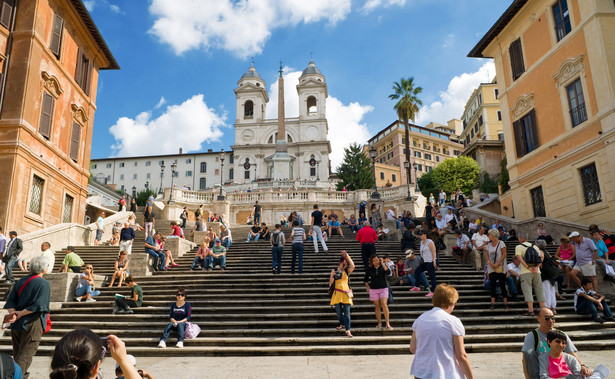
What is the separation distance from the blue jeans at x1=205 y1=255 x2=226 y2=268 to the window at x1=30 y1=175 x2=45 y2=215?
9263mm

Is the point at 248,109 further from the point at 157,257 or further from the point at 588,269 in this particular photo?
the point at 588,269

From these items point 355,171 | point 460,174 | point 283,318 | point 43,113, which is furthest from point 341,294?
point 355,171

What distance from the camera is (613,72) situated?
16250 millimetres

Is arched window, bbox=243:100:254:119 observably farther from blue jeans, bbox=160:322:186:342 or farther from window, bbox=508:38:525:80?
blue jeans, bbox=160:322:186:342

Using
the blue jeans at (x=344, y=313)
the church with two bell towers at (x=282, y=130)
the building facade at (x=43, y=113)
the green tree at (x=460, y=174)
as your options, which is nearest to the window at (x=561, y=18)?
the blue jeans at (x=344, y=313)

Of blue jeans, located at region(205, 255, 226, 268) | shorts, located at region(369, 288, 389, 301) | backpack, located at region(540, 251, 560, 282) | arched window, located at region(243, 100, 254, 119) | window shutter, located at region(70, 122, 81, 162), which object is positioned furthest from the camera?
arched window, located at region(243, 100, 254, 119)

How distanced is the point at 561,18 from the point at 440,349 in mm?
20747

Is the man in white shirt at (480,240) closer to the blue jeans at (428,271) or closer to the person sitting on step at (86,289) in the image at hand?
the blue jeans at (428,271)

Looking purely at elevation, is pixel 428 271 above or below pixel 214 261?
below

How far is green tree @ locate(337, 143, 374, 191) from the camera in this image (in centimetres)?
6106

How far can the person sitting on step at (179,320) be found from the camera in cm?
875

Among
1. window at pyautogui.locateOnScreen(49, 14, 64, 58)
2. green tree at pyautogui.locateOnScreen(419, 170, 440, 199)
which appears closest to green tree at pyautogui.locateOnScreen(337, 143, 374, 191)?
green tree at pyautogui.locateOnScreen(419, 170, 440, 199)

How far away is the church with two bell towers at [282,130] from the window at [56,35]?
51534 millimetres

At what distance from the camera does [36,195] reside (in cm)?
1842
